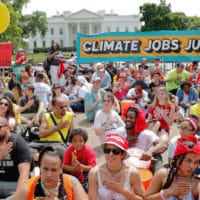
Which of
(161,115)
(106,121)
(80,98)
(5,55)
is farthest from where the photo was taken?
(5,55)

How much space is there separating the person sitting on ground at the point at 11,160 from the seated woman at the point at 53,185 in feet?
1.30

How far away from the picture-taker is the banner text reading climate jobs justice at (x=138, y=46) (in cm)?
1272

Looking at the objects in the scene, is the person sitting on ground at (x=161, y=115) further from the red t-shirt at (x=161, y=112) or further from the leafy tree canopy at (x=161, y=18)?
the leafy tree canopy at (x=161, y=18)

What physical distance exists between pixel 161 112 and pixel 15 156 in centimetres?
341

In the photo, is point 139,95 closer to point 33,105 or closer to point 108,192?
point 33,105

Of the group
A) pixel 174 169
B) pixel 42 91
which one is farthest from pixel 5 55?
pixel 174 169

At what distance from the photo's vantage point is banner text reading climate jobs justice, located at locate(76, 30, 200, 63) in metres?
12.7

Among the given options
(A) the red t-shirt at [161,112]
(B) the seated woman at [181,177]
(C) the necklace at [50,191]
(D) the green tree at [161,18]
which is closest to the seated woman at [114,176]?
(B) the seated woman at [181,177]

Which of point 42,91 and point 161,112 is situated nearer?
point 161,112

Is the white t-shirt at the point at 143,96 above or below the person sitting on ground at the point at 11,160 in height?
below

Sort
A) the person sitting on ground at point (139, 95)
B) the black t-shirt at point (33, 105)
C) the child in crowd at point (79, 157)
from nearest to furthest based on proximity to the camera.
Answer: the child in crowd at point (79, 157) < the black t-shirt at point (33, 105) < the person sitting on ground at point (139, 95)

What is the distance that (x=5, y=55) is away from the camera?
38.3 feet

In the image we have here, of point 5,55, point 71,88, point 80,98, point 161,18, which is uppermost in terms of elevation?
point 161,18

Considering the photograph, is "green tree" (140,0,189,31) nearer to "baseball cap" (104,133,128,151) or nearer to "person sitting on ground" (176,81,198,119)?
"person sitting on ground" (176,81,198,119)
